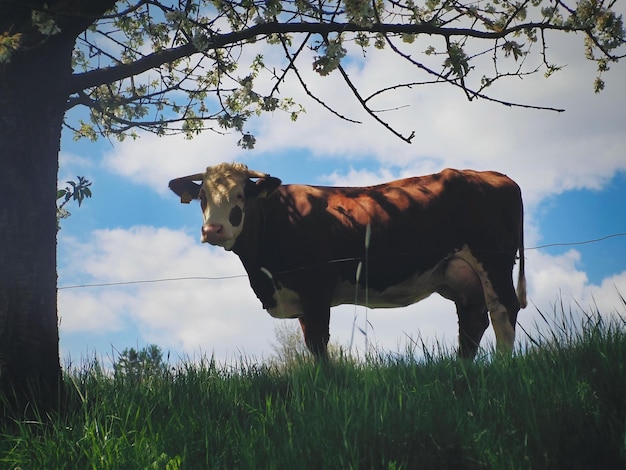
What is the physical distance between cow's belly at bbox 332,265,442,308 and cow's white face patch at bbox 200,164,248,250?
127 centimetres

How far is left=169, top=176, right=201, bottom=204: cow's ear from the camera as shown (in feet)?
26.4

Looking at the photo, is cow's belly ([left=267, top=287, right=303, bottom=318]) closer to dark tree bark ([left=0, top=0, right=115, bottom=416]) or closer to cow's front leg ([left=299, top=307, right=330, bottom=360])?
cow's front leg ([left=299, top=307, right=330, bottom=360])

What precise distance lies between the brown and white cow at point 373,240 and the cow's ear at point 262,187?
1cm

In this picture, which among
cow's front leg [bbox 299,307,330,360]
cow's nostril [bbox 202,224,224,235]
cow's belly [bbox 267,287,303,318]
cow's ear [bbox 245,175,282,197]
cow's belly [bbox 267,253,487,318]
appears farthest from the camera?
cow's belly [bbox 267,253,487,318]

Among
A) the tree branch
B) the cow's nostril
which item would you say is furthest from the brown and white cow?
the tree branch

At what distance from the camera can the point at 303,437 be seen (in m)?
4.04

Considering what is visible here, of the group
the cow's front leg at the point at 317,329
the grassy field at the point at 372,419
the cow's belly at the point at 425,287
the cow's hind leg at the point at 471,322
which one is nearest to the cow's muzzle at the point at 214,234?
the cow's belly at the point at 425,287

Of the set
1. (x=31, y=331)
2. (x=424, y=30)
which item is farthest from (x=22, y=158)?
(x=424, y=30)

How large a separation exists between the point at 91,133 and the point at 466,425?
274 inches

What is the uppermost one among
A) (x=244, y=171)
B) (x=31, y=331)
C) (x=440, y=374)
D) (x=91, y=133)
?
(x=91, y=133)

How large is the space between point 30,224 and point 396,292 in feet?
12.8

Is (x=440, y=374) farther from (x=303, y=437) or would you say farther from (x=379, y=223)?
(x=379, y=223)

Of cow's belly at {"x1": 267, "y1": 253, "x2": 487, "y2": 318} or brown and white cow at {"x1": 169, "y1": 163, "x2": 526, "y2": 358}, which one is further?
cow's belly at {"x1": 267, "y1": 253, "x2": 487, "y2": 318}

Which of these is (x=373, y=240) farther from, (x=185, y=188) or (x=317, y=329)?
(x=185, y=188)
